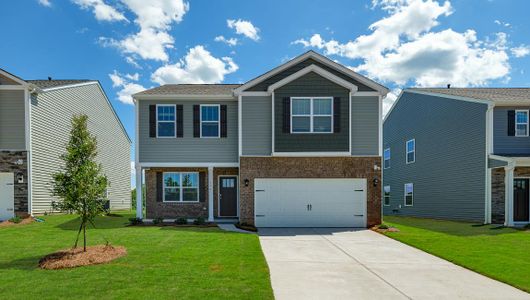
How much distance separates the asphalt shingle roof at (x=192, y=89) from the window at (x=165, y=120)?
659mm

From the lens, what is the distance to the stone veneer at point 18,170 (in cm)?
1566

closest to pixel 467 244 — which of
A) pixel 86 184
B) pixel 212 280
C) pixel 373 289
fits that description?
pixel 373 289

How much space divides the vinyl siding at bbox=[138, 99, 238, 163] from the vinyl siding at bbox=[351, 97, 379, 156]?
5.17 meters

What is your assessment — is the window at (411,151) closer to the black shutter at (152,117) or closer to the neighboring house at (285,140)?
the neighboring house at (285,140)

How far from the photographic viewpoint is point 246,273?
7.16 metres

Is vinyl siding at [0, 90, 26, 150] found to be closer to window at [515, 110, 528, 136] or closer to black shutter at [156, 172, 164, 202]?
black shutter at [156, 172, 164, 202]

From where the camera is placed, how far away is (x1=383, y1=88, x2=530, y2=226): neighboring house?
52.4ft

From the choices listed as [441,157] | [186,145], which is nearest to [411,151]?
[441,157]

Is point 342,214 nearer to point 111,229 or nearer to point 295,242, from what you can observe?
point 295,242

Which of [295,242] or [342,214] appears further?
[342,214]

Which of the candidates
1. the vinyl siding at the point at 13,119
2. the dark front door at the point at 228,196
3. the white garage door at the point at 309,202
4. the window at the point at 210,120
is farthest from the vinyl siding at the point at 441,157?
the vinyl siding at the point at 13,119

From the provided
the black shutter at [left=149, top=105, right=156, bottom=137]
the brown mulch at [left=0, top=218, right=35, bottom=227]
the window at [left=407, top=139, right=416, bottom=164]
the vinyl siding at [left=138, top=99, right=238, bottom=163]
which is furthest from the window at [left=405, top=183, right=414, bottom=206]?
the brown mulch at [left=0, top=218, right=35, bottom=227]

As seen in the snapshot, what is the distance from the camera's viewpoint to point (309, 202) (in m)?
15.3

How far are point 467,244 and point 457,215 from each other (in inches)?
320
